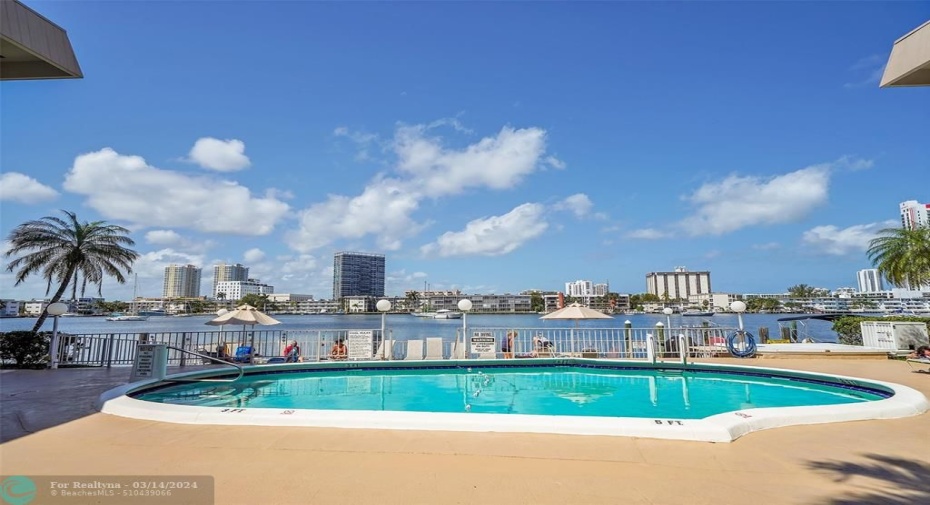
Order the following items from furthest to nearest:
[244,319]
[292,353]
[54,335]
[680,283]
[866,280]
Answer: [680,283], [866,280], [292,353], [244,319], [54,335]

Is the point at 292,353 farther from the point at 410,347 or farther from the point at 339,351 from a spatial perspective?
the point at 410,347

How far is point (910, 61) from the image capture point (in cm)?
518

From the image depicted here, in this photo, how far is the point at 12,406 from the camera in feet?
21.4

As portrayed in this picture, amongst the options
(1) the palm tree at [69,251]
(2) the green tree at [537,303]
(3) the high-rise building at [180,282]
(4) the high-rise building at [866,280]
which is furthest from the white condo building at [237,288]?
(4) the high-rise building at [866,280]

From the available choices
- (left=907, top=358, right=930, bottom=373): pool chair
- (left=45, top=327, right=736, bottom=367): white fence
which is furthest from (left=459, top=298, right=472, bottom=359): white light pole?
(left=907, top=358, right=930, bottom=373): pool chair

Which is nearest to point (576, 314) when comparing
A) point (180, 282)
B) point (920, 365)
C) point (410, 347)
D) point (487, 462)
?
point (410, 347)

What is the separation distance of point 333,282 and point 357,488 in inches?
5698

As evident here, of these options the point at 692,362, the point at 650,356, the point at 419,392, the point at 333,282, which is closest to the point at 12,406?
the point at 419,392

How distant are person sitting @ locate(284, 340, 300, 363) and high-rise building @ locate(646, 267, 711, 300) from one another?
180 meters

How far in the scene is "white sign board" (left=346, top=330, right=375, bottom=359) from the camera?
12.7 metres

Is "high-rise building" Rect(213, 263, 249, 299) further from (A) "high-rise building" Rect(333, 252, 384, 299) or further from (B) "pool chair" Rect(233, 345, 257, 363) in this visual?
(B) "pool chair" Rect(233, 345, 257, 363)

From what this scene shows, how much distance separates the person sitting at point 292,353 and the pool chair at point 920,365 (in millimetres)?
14815

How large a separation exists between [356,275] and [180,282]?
68.5 metres

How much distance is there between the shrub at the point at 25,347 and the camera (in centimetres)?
1098
